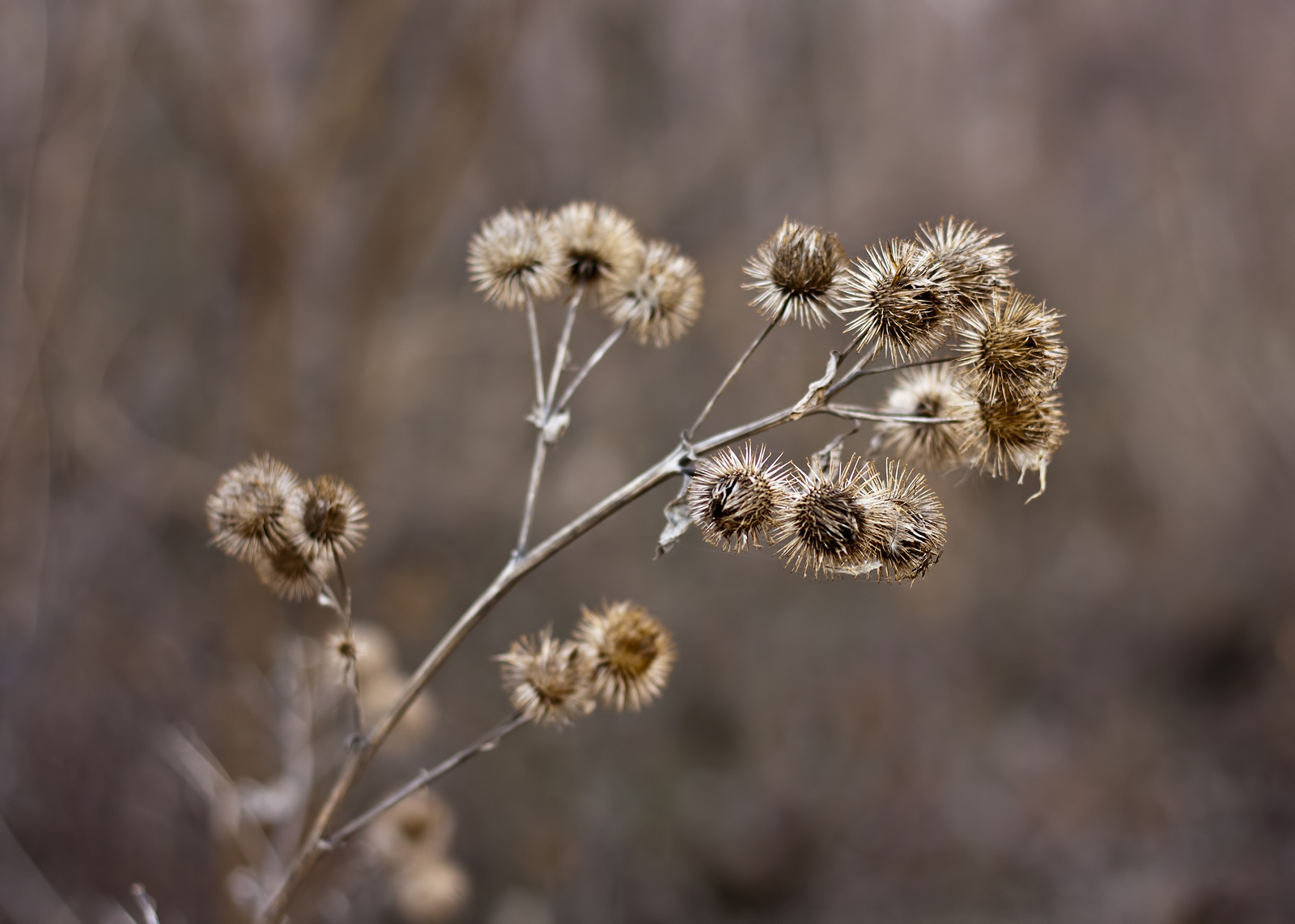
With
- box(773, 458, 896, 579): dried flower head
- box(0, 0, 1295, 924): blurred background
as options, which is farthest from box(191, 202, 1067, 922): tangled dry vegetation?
box(0, 0, 1295, 924): blurred background

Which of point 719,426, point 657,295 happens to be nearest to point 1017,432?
point 657,295

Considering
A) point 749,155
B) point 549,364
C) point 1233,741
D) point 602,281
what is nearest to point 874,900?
point 1233,741

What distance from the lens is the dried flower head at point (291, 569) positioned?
690 mm

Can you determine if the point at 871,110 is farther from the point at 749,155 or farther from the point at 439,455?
the point at 439,455

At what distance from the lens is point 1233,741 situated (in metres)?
2.44

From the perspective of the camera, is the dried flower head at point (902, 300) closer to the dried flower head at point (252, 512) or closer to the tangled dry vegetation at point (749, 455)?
the tangled dry vegetation at point (749, 455)

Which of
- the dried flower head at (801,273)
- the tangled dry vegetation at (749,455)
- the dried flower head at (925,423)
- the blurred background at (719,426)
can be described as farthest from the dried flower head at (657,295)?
the blurred background at (719,426)

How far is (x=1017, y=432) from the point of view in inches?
25.3

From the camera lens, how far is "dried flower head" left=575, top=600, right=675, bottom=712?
0.73 m

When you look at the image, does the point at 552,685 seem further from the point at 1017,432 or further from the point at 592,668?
the point at 1017,432

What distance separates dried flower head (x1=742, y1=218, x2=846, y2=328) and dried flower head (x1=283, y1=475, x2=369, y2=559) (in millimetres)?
429

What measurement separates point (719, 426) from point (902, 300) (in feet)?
6.46

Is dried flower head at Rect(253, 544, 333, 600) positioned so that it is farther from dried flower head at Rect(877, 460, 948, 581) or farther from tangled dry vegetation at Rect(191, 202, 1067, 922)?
dried flower head at Rect(877, 460, 948, 581)

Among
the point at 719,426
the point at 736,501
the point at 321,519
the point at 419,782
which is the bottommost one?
the point at 419,782
